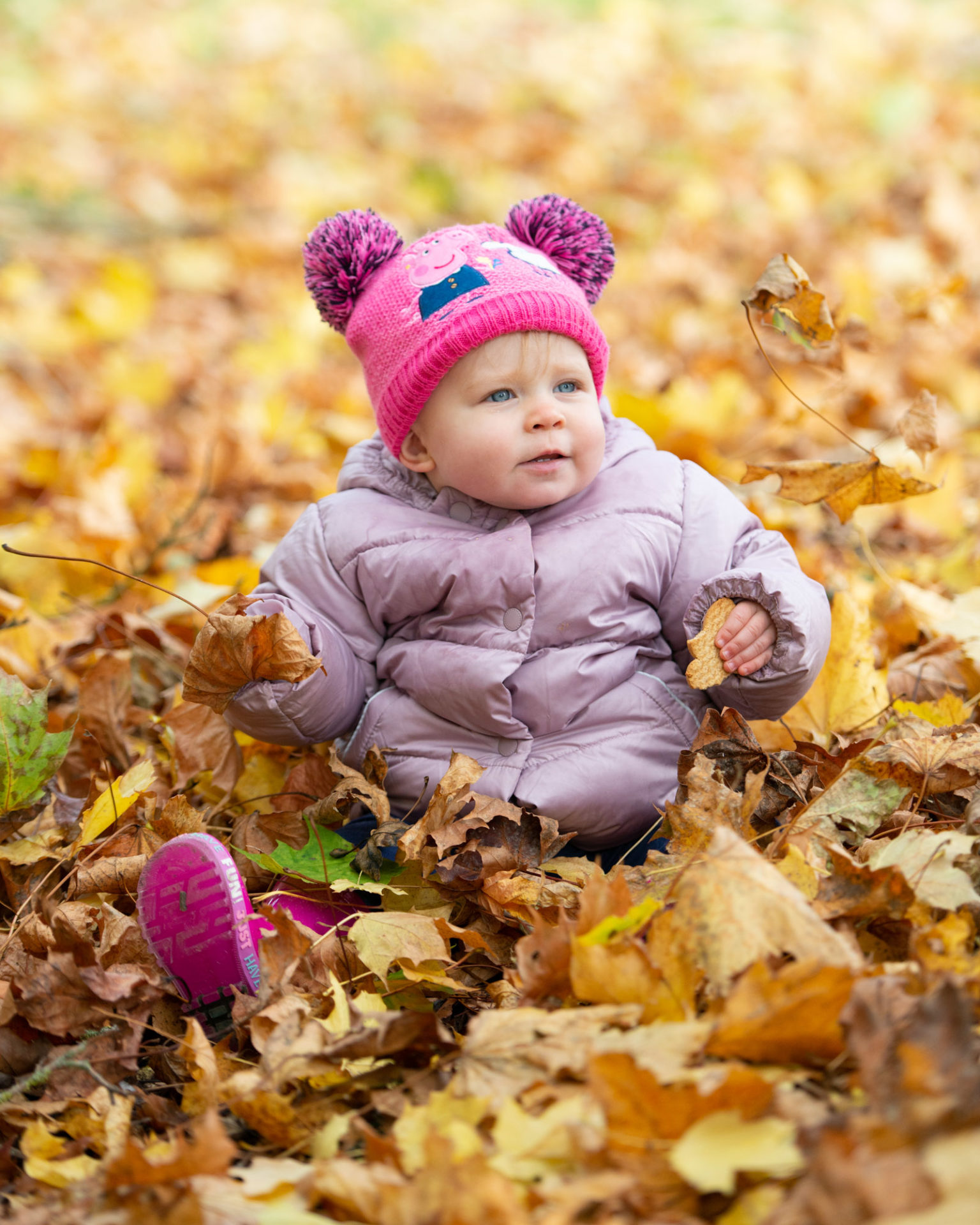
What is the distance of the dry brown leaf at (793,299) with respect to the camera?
1862 mm

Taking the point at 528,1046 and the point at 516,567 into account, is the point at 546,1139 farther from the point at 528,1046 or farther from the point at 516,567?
the point at 516,567

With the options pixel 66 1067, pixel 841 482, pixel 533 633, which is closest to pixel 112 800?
pixel 66 1067

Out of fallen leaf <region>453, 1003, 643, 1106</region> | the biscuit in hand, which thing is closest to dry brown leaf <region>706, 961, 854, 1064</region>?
fallen leaf <region>453, 1003, 643, 1106</region>

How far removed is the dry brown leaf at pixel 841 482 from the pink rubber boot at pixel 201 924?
3.59 ft

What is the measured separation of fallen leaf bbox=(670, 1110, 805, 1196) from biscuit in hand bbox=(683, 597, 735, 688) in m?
0.77

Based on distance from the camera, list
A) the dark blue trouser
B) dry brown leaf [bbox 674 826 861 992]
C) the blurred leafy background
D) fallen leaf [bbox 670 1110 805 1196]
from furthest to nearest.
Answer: the blurred leafy background < the dark blue trouser < dry brown leaf [bbox 674 826 861 992] < fallen leaf [bbox 670 1110 805 1196]

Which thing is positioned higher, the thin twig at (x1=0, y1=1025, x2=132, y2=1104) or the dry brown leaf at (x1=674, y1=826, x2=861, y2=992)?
the dry brown leaf at (x1=674, y1=826, x2=861, y2=992)

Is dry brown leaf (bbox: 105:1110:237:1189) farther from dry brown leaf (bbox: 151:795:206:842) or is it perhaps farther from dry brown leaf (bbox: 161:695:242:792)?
dry brown leaf (bbox: 161:695:242:792)

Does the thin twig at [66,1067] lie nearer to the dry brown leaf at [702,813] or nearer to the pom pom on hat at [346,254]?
the dry brown leaf at [702,813]

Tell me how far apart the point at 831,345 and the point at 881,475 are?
266mm

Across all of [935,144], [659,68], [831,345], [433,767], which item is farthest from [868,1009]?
[659,68]

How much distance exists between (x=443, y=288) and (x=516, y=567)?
446 millimetres

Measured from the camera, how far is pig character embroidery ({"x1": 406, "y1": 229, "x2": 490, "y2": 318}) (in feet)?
5.81

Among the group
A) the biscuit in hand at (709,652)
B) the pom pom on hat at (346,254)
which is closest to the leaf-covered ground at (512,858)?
the biscuit in hand at (709,652)
